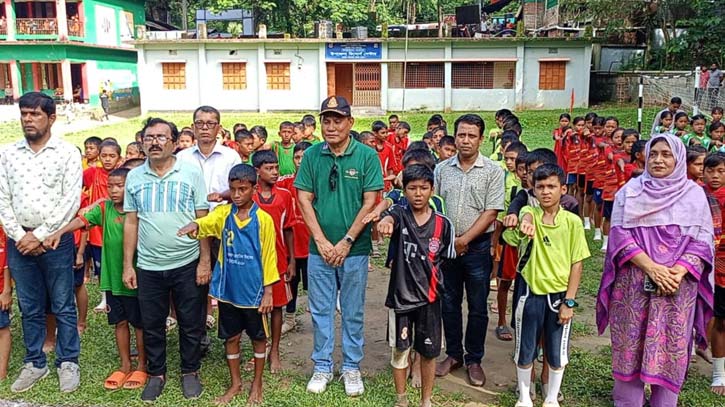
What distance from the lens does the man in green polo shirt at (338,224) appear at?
401cm

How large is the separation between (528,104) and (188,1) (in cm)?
2318

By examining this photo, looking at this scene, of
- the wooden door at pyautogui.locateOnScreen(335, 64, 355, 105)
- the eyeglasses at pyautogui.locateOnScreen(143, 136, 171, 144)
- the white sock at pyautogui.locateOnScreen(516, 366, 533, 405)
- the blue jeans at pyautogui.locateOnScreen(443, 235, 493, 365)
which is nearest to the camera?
the white sock at pyautogui.locateOnScreen(516, 366, 533, 405)

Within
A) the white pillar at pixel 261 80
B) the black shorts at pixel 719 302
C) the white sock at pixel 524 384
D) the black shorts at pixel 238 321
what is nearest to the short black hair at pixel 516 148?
the black shorts at pixel 719 302

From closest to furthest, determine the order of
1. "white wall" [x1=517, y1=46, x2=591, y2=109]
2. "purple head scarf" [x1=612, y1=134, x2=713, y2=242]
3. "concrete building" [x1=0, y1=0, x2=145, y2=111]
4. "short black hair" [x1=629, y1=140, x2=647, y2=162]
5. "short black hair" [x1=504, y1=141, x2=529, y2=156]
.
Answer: "purple head scarf" [x1=612, y1=134, x2=713, y2=242] → "short black hair" [x1=504, y1=141, x2=529, y2=156] → "short black hair" [x1=629, y1=140, x2=647, y2=162] → "white wall" [x1=517, y1=46, x2=591, y2=109] → "concrete building" [x1=0, y1=0, x2=145, y2=111]

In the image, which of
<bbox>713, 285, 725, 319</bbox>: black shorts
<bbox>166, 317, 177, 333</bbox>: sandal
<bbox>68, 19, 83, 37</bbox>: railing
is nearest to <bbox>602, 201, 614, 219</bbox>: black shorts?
<bbox>713, 285, 725, 319</bbox>: black shorts

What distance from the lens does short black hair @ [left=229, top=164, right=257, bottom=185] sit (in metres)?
3.90

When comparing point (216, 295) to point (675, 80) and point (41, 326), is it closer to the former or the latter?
point (41, 326)

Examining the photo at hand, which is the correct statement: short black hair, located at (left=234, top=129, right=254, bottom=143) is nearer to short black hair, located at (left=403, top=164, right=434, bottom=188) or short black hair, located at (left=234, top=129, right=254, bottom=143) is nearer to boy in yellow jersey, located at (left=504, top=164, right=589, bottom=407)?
short black hair, located at (left=403, top=164, right=434, bottom=188)

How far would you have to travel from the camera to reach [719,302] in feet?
13.6

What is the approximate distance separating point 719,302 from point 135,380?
3.98m

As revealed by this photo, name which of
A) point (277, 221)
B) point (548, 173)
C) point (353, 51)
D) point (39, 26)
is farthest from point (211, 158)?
point (39, 26)

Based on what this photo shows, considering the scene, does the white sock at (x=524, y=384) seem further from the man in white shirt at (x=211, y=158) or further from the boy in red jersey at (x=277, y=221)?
the man in white shirt at (x=211, y=158)

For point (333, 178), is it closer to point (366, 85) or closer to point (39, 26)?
point (366, 85)

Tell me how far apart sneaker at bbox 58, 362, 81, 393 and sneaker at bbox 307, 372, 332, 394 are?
160 centimetres
